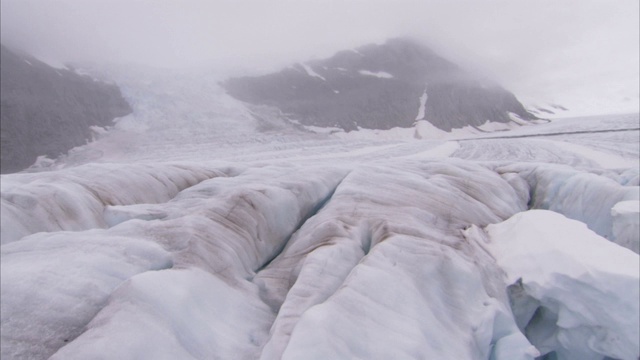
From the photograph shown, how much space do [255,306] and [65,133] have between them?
24.2m

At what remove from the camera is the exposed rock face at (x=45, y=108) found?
21.7 metres

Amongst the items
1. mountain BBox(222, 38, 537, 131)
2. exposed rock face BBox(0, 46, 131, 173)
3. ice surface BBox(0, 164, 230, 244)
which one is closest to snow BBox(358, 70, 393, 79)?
mountain BBox(222, 38, 537, 131)

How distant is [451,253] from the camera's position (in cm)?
455

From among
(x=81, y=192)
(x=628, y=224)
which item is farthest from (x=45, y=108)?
(x=628, y=224)

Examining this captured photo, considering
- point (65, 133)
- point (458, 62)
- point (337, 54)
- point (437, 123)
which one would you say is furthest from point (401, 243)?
point (458, 62)

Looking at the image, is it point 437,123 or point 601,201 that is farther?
point 437,123

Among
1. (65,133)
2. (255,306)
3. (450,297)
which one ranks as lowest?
(65,133)

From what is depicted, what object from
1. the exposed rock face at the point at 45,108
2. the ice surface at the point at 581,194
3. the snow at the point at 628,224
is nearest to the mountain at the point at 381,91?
the exposed rock face at the point at 45,108

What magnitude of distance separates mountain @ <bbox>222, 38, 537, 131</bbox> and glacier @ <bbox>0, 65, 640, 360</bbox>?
24.7 m

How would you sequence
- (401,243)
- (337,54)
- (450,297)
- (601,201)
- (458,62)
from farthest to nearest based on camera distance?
(458,62) → (337,54) → (601,201) → (401,243) → (450,297)

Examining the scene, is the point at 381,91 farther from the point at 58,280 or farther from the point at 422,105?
the point at 58,280

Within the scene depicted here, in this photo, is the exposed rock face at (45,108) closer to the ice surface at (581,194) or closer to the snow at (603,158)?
the ice surface at (581,194)

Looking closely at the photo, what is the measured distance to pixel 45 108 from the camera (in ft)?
80.7

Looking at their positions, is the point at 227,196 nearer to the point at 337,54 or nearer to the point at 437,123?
the point at 437,123
